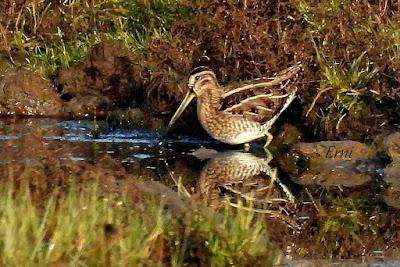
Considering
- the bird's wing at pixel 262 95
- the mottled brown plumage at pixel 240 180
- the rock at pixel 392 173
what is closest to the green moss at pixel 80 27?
the bird's wing at pixel 262 95

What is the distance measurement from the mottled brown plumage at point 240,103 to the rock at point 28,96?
2047 millimetres

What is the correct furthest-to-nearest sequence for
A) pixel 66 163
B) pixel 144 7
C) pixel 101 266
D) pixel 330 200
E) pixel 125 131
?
pixel 144 7 < pixel 125 131 < pixel 330 200 < pixel 66 163 < pixel 101 266

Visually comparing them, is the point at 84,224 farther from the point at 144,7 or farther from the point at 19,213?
the point at 144,7

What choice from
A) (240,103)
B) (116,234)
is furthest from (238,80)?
(116,234)

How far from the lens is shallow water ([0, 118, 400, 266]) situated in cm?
717

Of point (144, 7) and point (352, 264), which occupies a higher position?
point (144, 7)

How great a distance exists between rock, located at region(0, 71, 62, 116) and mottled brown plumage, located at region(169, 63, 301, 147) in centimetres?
205

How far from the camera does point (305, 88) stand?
1072cm

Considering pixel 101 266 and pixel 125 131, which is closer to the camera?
pixel 101 266

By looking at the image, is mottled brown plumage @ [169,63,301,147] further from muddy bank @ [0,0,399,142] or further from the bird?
muddy bank @ [0,0,399,142]

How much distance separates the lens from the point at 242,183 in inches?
352

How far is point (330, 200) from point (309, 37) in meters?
2.84

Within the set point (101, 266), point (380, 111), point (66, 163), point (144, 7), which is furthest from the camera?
point (144, 7)

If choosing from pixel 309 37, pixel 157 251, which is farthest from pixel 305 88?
pixel 157 251
